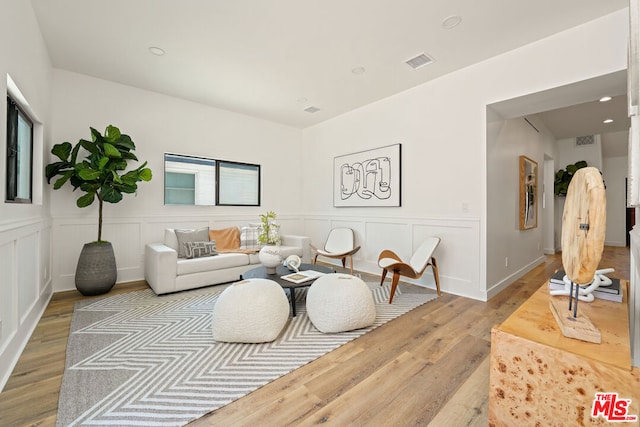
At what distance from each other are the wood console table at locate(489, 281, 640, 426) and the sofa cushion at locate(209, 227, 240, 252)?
390 cm

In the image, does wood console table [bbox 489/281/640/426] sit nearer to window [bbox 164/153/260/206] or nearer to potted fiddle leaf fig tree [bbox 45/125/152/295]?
potted fiddle leaf fig tree [bbox 45/125/152/295]

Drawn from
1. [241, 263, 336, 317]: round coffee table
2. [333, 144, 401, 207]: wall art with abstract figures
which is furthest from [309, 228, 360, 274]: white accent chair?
[241, 263, 336, 317]: round coffee table

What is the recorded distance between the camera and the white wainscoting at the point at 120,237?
135 inches

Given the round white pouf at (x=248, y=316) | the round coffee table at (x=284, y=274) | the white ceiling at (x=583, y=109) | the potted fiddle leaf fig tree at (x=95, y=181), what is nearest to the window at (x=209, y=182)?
the potted fiddle leaf fig tree at (x=95, y=181)

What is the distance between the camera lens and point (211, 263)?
3625mm

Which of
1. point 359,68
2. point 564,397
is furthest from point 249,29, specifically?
point 564,397

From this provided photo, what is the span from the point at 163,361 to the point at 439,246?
325cm

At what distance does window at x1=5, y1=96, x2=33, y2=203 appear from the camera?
83.9 inches

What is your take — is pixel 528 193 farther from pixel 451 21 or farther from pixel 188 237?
pixel 188 237

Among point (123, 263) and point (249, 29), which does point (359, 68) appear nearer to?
point (249, 29)

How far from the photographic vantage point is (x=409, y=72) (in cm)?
342

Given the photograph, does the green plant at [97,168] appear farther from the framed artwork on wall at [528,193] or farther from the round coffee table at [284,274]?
the framed artwork on wall at [528,193]

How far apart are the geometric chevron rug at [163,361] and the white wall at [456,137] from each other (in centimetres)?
118

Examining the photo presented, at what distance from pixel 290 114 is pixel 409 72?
2274 mm
